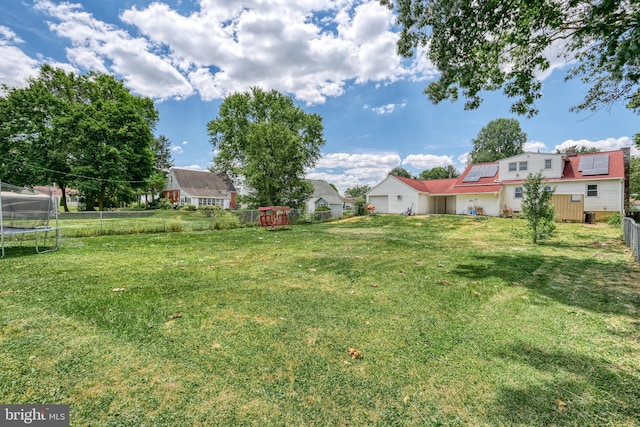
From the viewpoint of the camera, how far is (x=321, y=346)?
9.86 ft

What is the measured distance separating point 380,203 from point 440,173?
1577 inches

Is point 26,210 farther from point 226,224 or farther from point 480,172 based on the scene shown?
point 480,172

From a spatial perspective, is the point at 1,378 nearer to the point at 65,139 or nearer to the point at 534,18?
the point at 534,18

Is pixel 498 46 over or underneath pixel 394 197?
over

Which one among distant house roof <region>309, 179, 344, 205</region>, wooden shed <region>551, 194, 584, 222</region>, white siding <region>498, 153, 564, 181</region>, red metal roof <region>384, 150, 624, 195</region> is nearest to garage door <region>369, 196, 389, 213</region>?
red metal roof <region>384, 150, 624, 195</region>

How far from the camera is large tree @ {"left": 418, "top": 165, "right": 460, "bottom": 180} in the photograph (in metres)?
60.8

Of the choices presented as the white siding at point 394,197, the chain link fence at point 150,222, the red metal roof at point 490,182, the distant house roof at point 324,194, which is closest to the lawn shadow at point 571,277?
the chain link fence at point 150,222

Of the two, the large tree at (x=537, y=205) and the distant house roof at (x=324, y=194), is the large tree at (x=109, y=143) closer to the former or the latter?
the distant house roof at (x=324, y=194)

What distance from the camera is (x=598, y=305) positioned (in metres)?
4.30

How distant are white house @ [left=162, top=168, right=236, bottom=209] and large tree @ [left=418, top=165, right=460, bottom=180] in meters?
46.1

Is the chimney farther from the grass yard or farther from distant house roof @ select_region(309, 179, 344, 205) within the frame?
distant house roof @ select_region(309, 179, 344, 205)

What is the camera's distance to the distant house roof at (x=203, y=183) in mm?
43688

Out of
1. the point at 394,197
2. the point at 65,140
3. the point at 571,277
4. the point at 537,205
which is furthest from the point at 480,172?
the point at 65,140

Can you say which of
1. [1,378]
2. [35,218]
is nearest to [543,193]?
[1,378]
